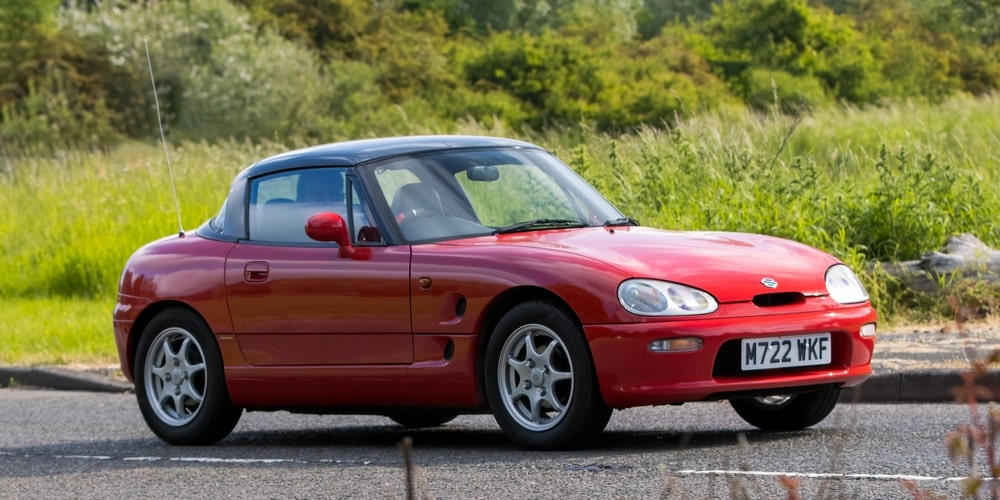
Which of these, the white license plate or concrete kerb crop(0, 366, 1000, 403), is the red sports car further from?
concrete kerb crop(0, 366, 1000, 403)

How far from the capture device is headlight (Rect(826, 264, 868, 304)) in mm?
7359

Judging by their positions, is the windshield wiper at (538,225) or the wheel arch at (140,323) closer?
the windshield wiper at (538,225)

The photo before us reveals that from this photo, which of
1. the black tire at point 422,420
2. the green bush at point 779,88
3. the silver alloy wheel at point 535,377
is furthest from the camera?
the green bush at point 779,88

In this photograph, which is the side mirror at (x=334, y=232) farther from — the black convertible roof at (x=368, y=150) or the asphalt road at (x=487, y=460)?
the asphalt road at (x=487, y=460)

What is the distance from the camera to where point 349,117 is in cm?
4531

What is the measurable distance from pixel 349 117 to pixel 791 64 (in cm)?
1267

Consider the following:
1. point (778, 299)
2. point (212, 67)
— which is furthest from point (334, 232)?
point (212, 67)

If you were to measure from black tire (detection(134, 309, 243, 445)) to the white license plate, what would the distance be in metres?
2.87

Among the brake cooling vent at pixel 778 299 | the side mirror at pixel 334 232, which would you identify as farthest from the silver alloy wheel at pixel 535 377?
Result: the side mirror at pixel 334 232

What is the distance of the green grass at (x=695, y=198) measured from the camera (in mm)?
14336

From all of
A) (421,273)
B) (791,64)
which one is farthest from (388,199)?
(791,64)

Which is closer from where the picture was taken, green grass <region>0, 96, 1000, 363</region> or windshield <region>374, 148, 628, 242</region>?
windshield <region>374, 148, 628, 242</region>

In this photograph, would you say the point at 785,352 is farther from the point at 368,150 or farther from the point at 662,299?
the point at 368,150

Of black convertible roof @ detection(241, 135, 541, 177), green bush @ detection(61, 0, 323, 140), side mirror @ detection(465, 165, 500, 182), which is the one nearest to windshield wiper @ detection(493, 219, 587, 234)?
side mirror @ detection(465, 165, 500, 182)
